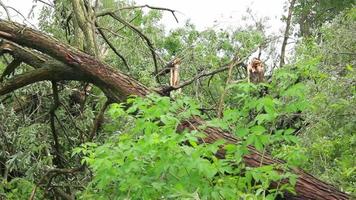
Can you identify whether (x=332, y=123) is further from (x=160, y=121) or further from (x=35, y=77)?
(x=35, y=77)

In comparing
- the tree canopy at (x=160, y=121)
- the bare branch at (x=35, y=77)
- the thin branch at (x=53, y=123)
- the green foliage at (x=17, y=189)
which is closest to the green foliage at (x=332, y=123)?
the tree canopy at (x=160, y=121)

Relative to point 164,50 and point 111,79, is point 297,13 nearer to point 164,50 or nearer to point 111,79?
point 164,50

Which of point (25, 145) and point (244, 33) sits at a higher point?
point (244, 33)

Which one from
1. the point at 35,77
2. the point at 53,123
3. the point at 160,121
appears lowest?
the point at 53,123

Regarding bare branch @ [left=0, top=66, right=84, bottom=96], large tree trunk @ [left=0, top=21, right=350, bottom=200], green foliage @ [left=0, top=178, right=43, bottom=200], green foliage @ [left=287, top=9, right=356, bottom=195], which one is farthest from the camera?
green foliage @ [left=0, top=178, right=43, bottom=200]

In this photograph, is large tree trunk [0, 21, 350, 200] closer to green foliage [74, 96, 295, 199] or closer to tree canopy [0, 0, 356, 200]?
tree canopy [0, 0, 356, 200]

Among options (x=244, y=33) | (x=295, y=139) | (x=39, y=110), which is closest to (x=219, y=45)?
(x=244, y=33)

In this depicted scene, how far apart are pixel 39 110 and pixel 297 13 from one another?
42.8 feet

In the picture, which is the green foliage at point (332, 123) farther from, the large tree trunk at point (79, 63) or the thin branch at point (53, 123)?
the thin branch at point (53, 123)

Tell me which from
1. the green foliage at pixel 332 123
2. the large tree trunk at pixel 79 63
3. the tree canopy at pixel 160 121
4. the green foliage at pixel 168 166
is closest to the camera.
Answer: the green foliage at pixel 168 166

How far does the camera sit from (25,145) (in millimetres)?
4598

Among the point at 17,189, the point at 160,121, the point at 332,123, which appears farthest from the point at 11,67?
the point at 332,123

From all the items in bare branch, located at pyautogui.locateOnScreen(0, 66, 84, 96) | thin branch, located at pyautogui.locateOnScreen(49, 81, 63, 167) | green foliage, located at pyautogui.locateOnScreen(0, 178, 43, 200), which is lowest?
green foliage, located at pyautogui.locateOnScreen(0, 178, 43, 200)

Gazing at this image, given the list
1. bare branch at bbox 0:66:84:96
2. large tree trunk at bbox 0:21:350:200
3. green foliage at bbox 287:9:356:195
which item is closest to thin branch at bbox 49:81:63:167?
bare branch at bbox 0:66:84:96
